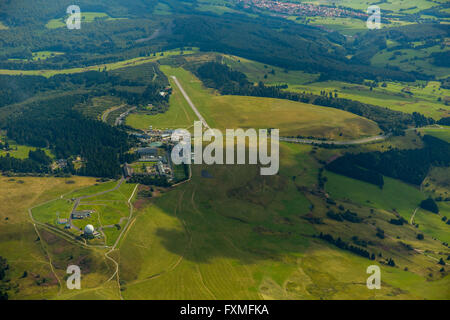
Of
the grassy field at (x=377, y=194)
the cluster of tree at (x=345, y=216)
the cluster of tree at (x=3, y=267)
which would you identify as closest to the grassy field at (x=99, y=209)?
the cluster of tree at (x=3, y=267)

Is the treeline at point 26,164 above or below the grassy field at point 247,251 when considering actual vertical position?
above

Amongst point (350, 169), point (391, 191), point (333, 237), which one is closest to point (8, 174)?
point (333, 237)

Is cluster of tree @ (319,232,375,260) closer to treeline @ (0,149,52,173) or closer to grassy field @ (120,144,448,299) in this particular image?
grassy field @ (120,144,448,299)

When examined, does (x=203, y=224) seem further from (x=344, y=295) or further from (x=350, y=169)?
(x=350, y=169)

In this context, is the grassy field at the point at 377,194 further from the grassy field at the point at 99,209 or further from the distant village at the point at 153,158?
the grassy field at the point at 99,209

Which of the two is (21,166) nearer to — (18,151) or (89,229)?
(18,151)

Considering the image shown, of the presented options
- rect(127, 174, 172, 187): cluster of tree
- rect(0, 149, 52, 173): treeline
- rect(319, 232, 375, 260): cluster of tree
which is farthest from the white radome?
rect(319, 232, 375, 260): cluster of tree
